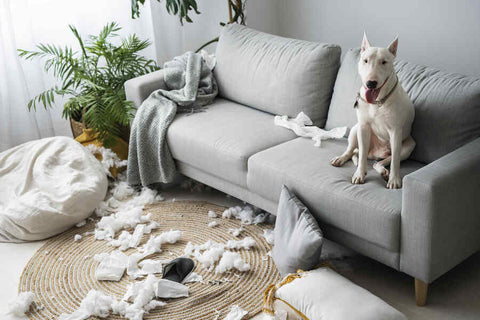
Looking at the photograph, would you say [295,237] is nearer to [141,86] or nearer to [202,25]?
[141,86]

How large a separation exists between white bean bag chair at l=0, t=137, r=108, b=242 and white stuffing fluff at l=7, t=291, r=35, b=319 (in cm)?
54

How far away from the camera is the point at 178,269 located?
263cm

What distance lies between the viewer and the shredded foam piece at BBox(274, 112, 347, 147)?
2.89 metres

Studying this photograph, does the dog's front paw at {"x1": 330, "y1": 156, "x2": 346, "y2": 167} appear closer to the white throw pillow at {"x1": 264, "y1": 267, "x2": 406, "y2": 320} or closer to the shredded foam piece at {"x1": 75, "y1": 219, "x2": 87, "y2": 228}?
the white throw pillow at {"x1": 264, "y1": 267, "x2": 406, "y2": 320}

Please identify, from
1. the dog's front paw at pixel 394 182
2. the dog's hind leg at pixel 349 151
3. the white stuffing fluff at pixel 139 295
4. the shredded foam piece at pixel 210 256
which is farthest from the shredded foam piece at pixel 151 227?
the dog's front paw at pixel 394 182

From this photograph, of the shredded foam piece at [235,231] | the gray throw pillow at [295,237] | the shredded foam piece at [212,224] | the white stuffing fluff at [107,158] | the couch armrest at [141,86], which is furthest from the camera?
the white stuffing fluff at [107,158]

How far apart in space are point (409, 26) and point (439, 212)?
5.55 ft

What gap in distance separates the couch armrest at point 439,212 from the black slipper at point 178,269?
35.8 inches

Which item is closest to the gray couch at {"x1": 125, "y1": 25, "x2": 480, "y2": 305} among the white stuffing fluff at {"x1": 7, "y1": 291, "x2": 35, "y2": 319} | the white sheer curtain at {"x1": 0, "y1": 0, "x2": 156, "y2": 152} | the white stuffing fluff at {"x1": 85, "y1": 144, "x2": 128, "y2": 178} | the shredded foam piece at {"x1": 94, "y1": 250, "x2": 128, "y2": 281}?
the white stuffing fluff at {"x1": 85, "y1": 144, "x2": 128, "y2": 178}

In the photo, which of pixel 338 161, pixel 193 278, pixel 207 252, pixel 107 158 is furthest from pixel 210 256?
pixel 107 158

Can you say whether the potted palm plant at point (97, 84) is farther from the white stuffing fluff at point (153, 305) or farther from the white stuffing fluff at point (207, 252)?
the white stuffing fluff at point (153, 305)

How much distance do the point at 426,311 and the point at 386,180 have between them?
1.77 feet

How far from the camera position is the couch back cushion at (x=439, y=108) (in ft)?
8.04

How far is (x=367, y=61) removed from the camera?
2.36 meters
